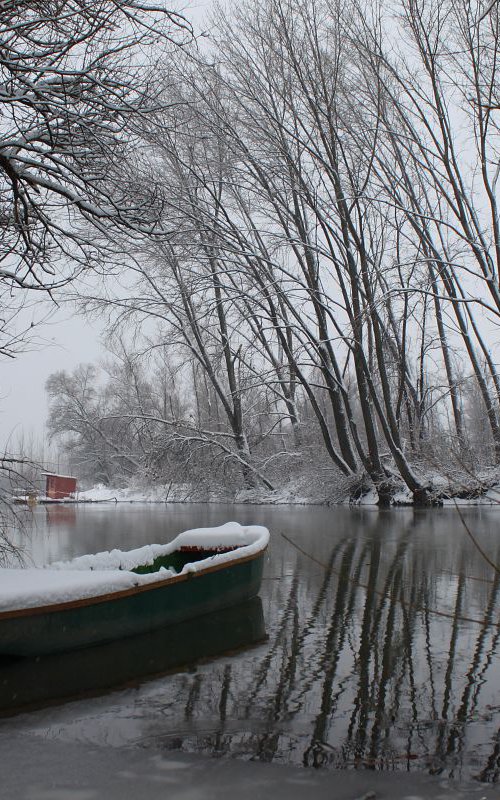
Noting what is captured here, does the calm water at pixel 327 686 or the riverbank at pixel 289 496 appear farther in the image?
the riverbank at pixel 289 496

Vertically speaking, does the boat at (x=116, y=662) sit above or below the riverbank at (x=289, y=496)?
below

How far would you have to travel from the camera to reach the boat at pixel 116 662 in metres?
4.98

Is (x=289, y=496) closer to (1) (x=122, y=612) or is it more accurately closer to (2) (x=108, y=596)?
(1) (x=122, y=612)

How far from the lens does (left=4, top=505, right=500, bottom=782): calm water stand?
154 inches

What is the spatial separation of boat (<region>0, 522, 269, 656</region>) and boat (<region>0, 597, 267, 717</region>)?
0.10 metres

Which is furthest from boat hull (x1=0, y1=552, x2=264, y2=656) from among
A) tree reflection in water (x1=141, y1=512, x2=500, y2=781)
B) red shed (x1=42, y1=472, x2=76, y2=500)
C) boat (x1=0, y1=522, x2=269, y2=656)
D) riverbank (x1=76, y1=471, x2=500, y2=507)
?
red shed (x1=42, y1=472, x2=76, y2=500)

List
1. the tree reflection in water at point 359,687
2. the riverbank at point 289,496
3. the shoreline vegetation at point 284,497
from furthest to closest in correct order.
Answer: the shoreline vegetation at point 284,497 → the riverbank at point 289,496 → the tree reflection in water at point 359,687

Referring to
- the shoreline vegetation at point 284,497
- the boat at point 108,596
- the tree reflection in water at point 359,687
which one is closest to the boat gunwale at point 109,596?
the boat at point 108,596

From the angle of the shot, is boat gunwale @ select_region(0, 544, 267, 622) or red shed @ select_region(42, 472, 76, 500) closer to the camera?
boat gunwale @ select_region(0, 544, 267, 622)

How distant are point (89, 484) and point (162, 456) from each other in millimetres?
32454

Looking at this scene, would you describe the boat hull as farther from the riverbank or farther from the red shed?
the red shed

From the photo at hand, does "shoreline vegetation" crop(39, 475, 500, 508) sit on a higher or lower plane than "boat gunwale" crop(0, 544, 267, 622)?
higher

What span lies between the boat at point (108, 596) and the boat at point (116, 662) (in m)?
0.10

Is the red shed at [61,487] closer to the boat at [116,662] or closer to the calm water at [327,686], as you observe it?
the calm water at [327,686]
